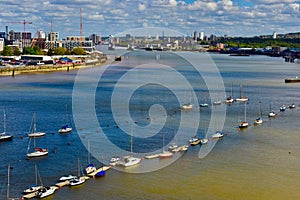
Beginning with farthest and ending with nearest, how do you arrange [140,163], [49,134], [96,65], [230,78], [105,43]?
[105,43]
[96,65]
[230,78]
[49,134]
[140,163]

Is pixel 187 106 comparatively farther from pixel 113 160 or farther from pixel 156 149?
pixel 113 160

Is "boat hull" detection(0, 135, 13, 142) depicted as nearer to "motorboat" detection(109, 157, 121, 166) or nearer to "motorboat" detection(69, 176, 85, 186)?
"motorboat" detection(109, 157, 121, 166)

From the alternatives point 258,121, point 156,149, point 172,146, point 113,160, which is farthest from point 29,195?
point 258,121

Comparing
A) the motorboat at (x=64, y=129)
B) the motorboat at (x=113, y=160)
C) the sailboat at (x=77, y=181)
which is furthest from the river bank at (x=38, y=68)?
the sailboat at (x=77, y=181)

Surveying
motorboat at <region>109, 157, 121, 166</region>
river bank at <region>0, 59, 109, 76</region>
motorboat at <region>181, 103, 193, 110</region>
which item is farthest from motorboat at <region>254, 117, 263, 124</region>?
river bank at <region>0, 59, 109, 76</region>

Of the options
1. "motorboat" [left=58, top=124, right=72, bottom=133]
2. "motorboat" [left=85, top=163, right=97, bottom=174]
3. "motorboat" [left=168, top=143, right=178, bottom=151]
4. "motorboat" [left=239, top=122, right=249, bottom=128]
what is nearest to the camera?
"motorboat" [left=85, top=163, right=97, bottom=174]

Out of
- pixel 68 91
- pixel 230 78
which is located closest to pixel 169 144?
pixel 68 91

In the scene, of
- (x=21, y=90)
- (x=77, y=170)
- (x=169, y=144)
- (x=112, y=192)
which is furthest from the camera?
(x=21, y=90)

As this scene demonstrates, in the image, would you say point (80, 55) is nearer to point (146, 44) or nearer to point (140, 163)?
point (140, 163)

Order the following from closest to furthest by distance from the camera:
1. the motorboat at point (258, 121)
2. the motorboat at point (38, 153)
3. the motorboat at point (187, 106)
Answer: the motorboat at point (38, 153) → the motorboat at point (258, 121) → the motorboat at point (187, 106)

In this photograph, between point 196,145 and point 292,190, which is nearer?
point 292,190

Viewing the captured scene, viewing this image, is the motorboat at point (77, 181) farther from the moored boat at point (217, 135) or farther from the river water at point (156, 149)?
the moored boat at point (217, 135)
